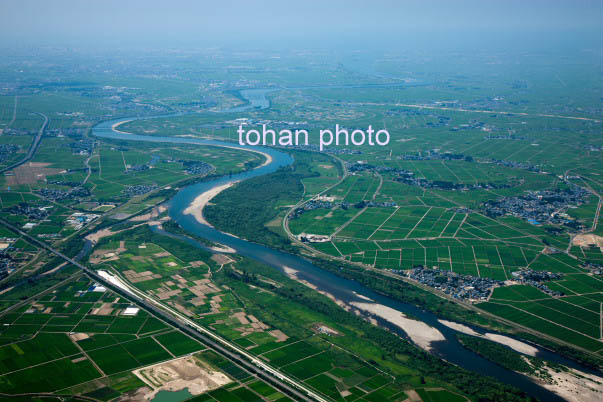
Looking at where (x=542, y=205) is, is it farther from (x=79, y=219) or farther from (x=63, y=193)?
(x=63, y=193)

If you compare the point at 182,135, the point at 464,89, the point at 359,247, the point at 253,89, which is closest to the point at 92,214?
the point at 359,247

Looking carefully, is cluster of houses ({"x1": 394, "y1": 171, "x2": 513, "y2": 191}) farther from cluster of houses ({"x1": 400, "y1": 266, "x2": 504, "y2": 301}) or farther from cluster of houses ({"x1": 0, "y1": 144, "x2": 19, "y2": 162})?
cluster of houses ({"x1": 0, "y1": 144, "x2": 19, "y2": 162})

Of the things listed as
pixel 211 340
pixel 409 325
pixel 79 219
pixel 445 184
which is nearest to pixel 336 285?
pixel 409 325

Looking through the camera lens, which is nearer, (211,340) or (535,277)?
(211,340)

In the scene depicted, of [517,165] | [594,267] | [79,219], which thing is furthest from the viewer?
[517,165]

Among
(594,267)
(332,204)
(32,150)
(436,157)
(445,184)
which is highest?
(32,150)

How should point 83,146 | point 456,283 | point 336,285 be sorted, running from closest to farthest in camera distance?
1. point 456,283
2. point 336,285
3. point 83,146
